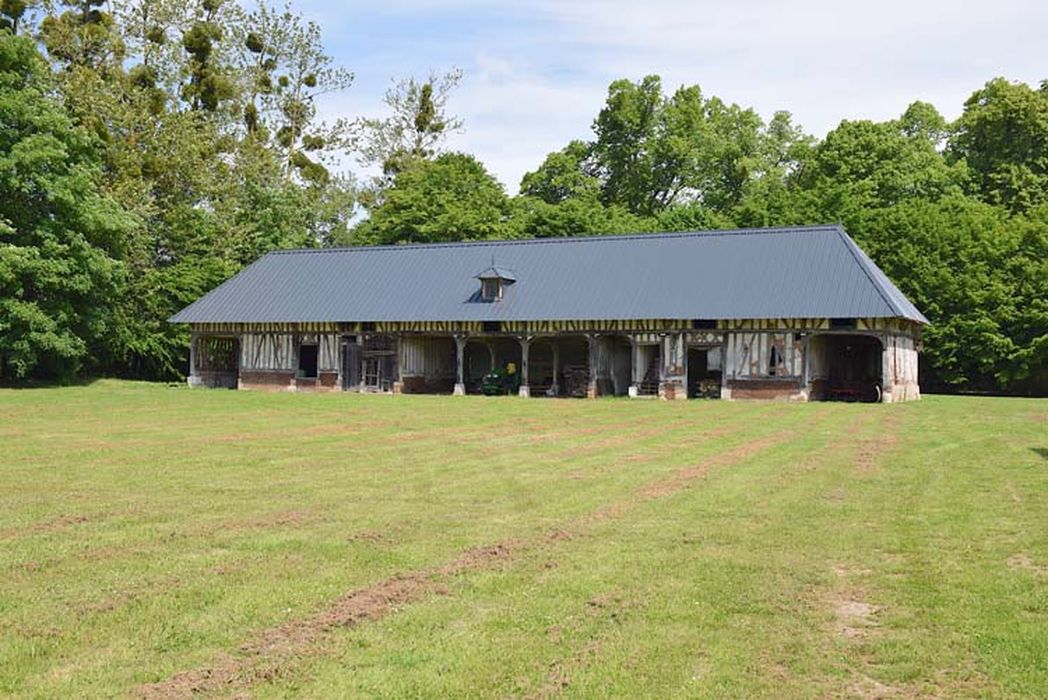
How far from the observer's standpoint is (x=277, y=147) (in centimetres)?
5244

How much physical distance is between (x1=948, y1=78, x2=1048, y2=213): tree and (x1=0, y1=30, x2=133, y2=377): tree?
3660cm

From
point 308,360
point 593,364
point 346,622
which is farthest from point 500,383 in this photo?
point 346,622

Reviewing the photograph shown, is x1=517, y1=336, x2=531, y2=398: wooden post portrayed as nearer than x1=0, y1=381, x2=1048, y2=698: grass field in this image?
No

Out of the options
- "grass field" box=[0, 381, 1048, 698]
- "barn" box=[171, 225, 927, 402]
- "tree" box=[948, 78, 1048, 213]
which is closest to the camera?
"grass field" box=[0, 381, 1048, 698]

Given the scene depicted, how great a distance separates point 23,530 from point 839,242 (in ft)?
93.6

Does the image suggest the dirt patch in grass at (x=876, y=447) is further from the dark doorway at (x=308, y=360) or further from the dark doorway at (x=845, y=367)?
the dark doorway at (x=308, y=360)

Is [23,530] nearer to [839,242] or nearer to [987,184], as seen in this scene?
[839,242]

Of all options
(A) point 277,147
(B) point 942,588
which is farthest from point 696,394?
(A) point 277,147

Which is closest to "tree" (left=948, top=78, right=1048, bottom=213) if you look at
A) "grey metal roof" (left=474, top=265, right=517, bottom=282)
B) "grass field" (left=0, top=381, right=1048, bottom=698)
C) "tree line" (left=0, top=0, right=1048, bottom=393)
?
"tree line" (left=0, top=0, right=1048, bottom=393)

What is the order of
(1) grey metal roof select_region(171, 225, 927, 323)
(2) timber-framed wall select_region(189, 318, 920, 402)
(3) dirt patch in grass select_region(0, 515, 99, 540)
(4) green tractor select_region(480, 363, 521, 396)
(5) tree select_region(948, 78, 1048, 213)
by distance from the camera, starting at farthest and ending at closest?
(5) tree select_region(948, 78, 1048, 213)
(4) green tractor select_region(480, 363, 521, 396)
(1) grey metal roof select_region(171, 225, 927, 323)
(2) timber-framed wall select_region(189, 318, 920, 402)
(3) dirt patch in grass select_region(0, 515, 99, 540)

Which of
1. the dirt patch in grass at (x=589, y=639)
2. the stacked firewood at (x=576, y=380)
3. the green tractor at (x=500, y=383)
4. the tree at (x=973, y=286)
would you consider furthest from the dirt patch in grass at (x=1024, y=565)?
the tree at (x=973, y=286)

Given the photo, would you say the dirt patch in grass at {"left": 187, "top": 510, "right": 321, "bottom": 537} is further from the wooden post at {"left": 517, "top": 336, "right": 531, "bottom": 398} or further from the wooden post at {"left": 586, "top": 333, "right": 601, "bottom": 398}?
the wooden post at {"left": 586, "top": 333, "right": 601, "bottom": 398}

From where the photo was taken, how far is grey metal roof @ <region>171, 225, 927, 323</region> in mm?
30141

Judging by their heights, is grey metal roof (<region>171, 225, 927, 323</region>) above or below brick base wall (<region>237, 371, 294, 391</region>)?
above
